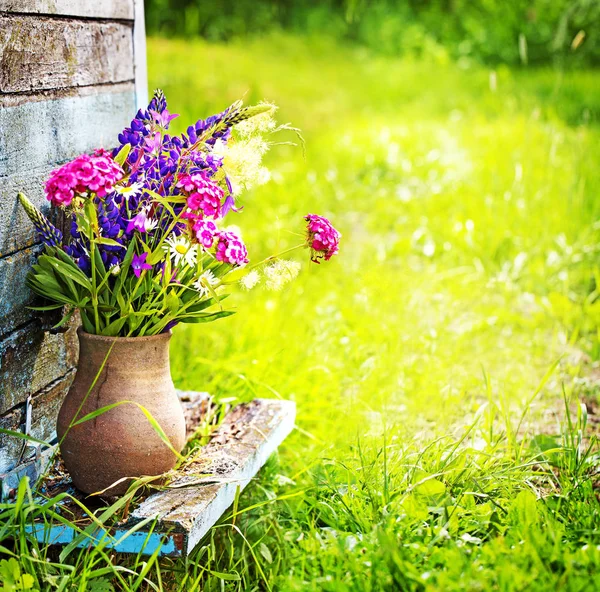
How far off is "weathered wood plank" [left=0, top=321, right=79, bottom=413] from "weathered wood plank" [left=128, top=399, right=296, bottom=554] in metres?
0.45

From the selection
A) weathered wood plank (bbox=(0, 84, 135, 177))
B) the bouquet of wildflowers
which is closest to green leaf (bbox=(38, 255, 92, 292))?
the bouquet of wildflowers

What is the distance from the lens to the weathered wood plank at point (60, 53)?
1.87 metres

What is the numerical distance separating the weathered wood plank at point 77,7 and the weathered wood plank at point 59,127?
0.69 feet

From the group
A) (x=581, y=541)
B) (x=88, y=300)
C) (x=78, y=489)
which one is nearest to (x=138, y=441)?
(x=78, y=489)

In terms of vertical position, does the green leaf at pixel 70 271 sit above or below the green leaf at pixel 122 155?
below

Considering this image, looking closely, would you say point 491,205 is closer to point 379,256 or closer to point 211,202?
point 379,256

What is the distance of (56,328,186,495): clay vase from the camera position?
1.89m

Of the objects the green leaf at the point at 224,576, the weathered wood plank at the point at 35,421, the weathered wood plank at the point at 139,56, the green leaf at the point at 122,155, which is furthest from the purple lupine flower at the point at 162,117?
the green leaf at the point at 224,576

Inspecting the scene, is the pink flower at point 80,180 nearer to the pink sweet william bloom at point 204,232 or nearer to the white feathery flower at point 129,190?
the white feathery flower at point 129,190

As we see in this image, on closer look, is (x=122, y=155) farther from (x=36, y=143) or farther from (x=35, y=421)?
(x=35, y=421)

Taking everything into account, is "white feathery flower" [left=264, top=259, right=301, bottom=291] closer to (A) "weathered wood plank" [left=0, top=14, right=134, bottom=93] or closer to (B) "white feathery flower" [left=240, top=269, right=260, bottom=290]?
(B) "white feathery flower" [left=240, top=269, right=260, bottom=290]

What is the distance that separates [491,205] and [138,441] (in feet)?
10.7

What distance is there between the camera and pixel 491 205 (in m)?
4.66

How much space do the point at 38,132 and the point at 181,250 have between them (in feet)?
1.70
